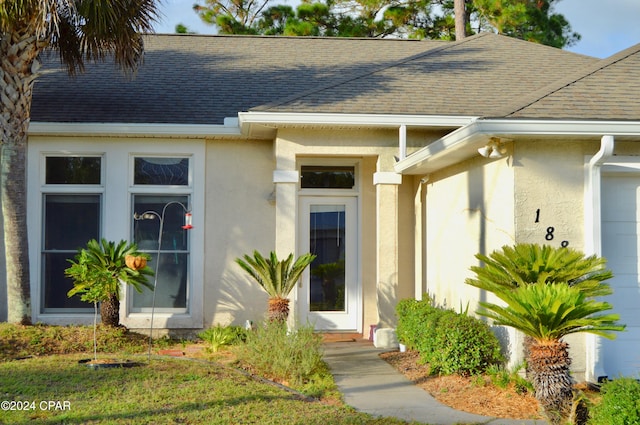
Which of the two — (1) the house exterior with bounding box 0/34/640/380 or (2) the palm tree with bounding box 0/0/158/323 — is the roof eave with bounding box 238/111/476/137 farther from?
(2) the palm tree with bounding box 0/0/158/323

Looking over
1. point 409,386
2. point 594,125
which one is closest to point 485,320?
point 409,386

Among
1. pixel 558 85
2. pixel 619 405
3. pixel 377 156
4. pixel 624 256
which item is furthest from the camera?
pixel 377 156

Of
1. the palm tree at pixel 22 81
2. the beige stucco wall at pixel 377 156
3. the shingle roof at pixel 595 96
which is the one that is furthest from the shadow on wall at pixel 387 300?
the palm tree at pixel 22 81

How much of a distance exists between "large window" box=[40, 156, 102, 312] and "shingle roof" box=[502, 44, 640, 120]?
6.75 m

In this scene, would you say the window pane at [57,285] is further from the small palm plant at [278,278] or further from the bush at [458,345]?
the bush at [458,345]

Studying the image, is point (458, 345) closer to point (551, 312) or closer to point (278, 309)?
point (551, 312)

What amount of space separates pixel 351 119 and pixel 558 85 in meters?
2.90

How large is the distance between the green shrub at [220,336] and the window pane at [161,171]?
2.46 metres

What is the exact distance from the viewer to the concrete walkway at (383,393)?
22.4ft

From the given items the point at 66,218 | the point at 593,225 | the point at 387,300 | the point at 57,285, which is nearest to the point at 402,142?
the point at 387,300

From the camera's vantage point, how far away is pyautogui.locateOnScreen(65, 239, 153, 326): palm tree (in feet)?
33.0

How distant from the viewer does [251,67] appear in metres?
14.0

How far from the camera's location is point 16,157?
10.5m

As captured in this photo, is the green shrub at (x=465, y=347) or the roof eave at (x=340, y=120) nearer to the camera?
the green shrub at (x=465, y=347)
